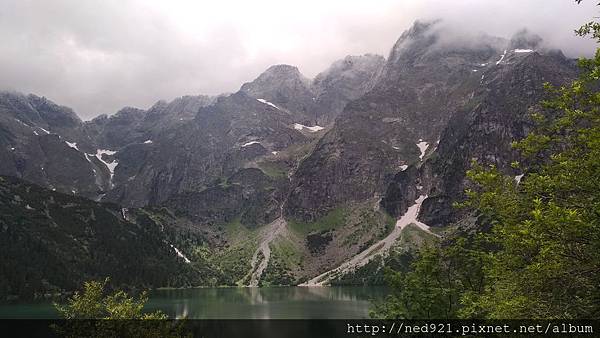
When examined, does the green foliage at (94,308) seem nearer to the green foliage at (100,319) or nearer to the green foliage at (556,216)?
the green foliage at (100,319)

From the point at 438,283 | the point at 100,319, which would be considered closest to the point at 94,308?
the point at 100,319

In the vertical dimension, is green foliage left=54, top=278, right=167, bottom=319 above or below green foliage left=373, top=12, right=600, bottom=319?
below

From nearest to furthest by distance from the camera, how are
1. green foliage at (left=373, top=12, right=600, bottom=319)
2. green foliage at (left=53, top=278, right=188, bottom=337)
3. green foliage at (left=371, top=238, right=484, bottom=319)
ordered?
green foliage at (left=373, top=12, right=600, bottom=319) → green foliage at (left=371, top=238, right=484, bottom=319) → green foliage at (left=53, top=278, right=188, bottom=337)

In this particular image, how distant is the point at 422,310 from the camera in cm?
3030

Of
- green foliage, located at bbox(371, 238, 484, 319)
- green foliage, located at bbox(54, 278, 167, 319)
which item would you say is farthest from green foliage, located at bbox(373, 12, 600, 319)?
green foliage, located at bbox(54, 278, 167, 319)

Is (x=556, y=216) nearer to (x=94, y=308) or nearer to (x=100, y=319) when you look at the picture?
(x=100, y=319)

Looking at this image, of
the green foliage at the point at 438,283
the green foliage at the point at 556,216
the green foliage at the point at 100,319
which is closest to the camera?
the green foliage at the point at 556,216

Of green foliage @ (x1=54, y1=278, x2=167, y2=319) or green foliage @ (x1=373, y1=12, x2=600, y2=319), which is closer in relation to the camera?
green foliage @ (x1=373, y1=12, x2=600, y2=319)

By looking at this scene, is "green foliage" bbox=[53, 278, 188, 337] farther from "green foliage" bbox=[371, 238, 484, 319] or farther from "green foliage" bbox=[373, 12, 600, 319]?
"green foliage" bbox=[373, 12, 600, 319]

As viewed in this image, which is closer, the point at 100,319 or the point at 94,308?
the point at 100,319

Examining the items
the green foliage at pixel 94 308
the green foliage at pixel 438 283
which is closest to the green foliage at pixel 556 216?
the green foliage at pixel 438 283

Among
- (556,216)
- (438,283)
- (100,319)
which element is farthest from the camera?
(100,319)

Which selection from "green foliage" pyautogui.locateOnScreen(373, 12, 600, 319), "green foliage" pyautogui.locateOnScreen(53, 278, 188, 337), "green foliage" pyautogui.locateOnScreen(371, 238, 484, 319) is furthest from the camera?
"green foliage" pyautogui.locateOnScreen(53, 278, 188, 337)

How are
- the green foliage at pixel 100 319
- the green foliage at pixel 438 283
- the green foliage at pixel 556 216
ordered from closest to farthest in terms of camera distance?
the green foliage at pixel 556 216
the green foliage at pixel 438 283
the green foliage at pixel 100 319
